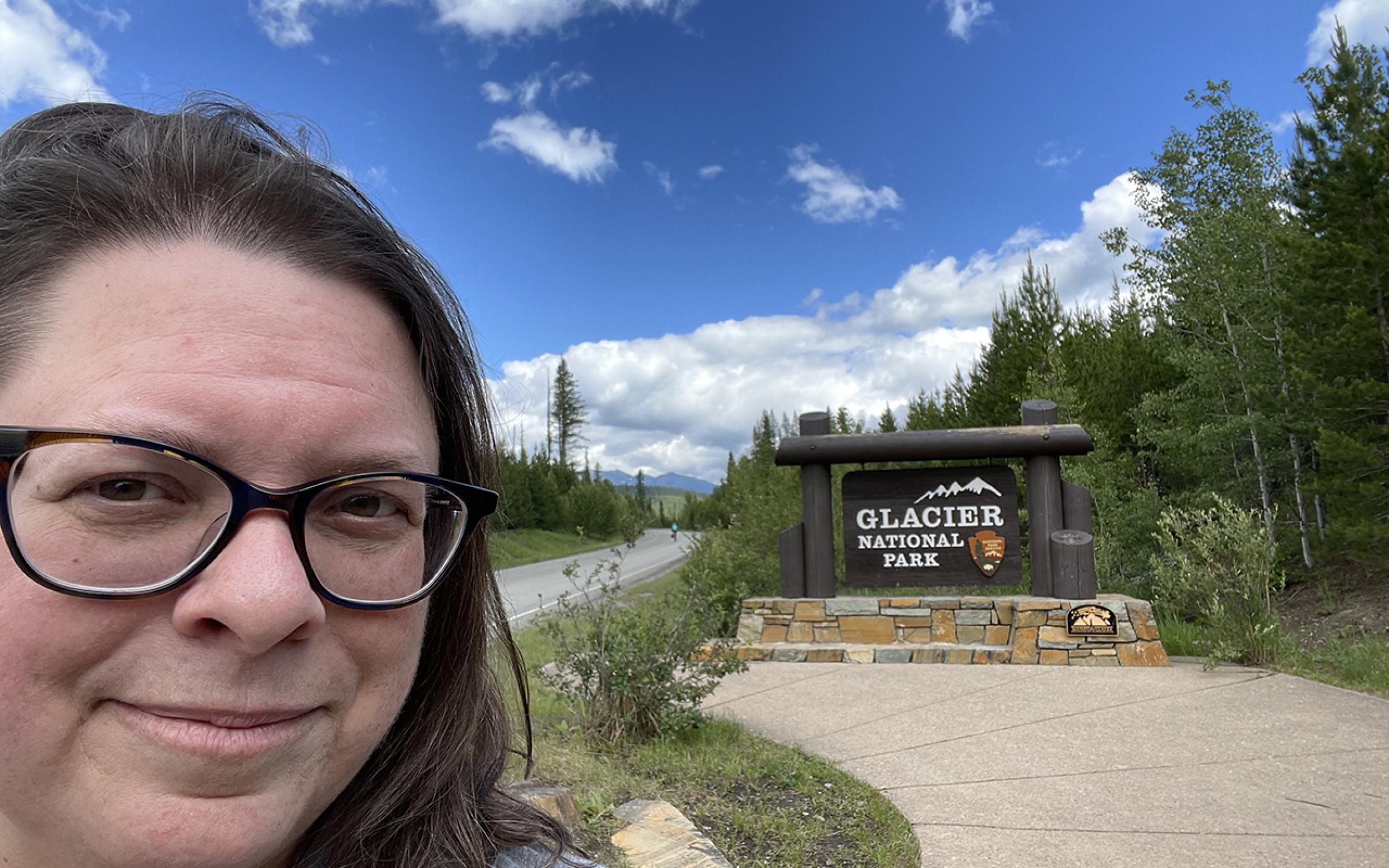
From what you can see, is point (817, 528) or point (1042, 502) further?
point (817, 528)

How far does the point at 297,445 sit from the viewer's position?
31.0 inches

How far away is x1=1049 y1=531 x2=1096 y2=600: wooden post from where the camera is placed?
283 inches

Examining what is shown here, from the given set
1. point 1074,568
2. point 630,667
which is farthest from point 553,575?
point 630,667

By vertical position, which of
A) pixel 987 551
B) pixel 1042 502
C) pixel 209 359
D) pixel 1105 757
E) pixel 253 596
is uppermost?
pixel 1042 502

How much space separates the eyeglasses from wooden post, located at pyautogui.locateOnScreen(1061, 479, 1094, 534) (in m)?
7.70

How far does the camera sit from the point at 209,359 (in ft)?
2.52

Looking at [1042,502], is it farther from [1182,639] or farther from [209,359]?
[209,359]

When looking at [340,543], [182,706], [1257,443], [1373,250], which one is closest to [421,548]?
[340,543]

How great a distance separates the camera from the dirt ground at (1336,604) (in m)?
9.78

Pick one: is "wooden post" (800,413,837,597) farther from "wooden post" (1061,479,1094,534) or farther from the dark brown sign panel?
"wooden post" (1061,479,1094,534)

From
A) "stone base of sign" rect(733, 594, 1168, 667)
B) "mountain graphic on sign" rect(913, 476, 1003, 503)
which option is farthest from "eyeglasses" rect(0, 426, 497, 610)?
"mountain graphic on sign" rect(913, 476, 1003, 503)

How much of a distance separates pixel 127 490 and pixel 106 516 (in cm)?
3

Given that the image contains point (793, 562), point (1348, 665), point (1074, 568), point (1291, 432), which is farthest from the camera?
point (1291, 432)

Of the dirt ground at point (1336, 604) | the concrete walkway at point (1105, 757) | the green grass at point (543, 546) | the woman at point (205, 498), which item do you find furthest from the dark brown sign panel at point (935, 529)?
the green grass at point (543, 546)
